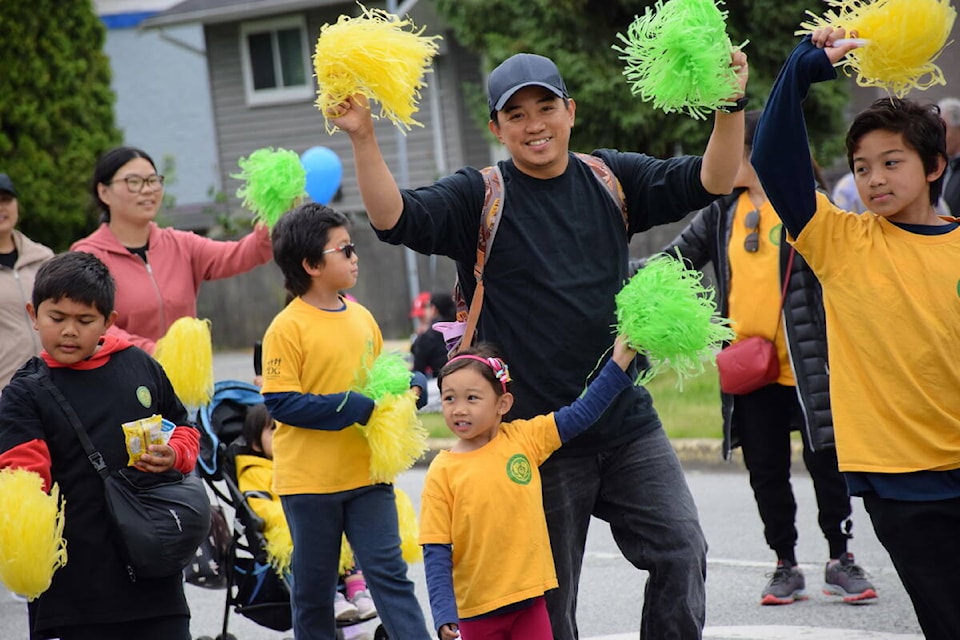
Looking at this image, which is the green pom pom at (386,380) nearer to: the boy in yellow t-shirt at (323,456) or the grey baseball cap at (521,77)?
the boy in yellow t-shirt at (323,456)

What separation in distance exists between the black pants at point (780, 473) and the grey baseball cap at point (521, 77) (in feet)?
8.57

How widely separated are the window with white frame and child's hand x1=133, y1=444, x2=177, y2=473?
65.3 feet

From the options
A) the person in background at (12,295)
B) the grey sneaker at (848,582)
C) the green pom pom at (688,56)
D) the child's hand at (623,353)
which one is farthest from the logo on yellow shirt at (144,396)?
the grey sneaker at (848,582)

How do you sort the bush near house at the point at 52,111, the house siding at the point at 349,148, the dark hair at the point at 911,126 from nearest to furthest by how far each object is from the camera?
the dark hair at the point at 911,126, the bush near house at the point at 52,111, the house siding at the point at 349,148

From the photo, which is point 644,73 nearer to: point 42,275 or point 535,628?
point 535,628

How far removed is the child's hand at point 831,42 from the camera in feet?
11.3

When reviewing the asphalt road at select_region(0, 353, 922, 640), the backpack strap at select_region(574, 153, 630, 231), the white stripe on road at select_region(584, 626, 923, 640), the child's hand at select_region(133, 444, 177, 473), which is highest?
the backpack strap at select_region(574, 153, 630, 231)

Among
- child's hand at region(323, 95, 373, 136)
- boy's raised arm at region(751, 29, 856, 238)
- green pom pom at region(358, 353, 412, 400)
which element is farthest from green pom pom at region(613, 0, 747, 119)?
green pom pom at region(358, 353, 412, 400)

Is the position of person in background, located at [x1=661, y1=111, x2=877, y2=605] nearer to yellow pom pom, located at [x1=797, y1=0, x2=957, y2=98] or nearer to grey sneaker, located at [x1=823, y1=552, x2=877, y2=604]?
grey sneaker, located at [x1=823, y1=552, x2=877, y2=604]

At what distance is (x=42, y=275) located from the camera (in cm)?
409

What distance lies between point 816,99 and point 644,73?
12583 mm

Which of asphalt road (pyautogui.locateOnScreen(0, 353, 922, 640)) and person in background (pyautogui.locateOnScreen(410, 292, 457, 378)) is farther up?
person in background (pyautogui.locateOnScreen(410, 292, 457, 378))

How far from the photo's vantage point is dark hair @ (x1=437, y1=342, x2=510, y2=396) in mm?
3818

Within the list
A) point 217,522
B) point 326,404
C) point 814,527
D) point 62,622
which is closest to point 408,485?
point 814,527
